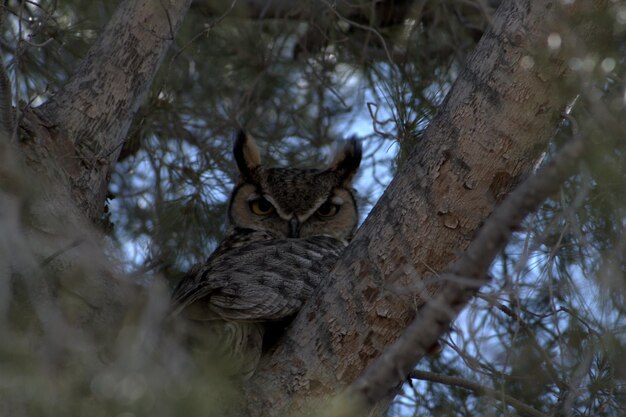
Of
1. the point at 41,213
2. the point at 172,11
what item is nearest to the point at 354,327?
the point at 41,213

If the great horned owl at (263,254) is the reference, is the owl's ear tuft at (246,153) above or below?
above

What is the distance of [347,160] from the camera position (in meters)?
3.78

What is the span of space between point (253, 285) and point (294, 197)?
138 cm

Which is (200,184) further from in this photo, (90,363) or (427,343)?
(427,343)

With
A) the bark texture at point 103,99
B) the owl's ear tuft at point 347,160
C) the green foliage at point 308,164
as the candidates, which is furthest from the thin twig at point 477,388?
the owl's ear tuft at point 347,160

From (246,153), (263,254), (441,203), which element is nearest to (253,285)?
(263,254)

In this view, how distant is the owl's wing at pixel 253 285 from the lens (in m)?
2.11

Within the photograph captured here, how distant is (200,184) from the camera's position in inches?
150

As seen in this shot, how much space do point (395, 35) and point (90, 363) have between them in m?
2.89

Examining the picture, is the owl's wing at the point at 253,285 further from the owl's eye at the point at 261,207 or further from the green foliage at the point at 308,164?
the owl's eye at the point at 261,207

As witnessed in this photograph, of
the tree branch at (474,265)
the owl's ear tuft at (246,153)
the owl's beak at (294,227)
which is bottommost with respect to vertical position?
the tree branch at (474,265)

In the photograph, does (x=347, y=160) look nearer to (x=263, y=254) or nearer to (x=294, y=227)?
(x=294, y=227)

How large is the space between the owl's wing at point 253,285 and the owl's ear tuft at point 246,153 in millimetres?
1038

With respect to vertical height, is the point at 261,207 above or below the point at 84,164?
above
